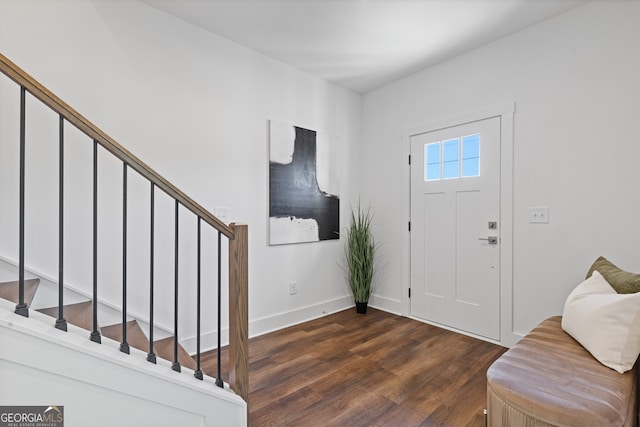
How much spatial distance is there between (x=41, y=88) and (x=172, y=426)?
148 centimetres

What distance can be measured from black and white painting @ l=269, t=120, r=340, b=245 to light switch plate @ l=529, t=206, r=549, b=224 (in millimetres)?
1874

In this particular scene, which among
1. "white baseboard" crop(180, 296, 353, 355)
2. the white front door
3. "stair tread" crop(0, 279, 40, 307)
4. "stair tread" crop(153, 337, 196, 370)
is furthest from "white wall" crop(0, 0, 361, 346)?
the white front door

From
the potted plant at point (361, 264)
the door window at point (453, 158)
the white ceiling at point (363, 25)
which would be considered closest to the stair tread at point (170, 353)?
the potted plant at point (361, 264)

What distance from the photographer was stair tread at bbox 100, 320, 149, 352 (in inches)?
69.6

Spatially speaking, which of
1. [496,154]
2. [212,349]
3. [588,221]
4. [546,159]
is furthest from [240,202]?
[588,221]

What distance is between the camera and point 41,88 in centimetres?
107

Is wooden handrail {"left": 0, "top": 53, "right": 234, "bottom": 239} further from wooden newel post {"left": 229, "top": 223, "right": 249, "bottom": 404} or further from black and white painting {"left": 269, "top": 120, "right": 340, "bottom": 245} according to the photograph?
black and white painting {"left": 269, "top": 120, "right": 340, "bottom": 245}

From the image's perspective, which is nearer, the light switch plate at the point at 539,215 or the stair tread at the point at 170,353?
the stair tread at the point at 170,353

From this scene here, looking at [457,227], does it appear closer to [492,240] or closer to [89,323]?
[492,240]

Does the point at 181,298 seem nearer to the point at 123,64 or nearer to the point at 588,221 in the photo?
the point at 123,64

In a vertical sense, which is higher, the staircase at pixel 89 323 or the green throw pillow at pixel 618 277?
the green throw pillow at pixel 618 277

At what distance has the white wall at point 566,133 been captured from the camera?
205 centimetres

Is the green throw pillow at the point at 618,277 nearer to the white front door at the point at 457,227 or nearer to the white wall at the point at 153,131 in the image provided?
the white front door at the point at 457,227

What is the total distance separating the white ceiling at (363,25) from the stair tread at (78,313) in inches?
85.5
